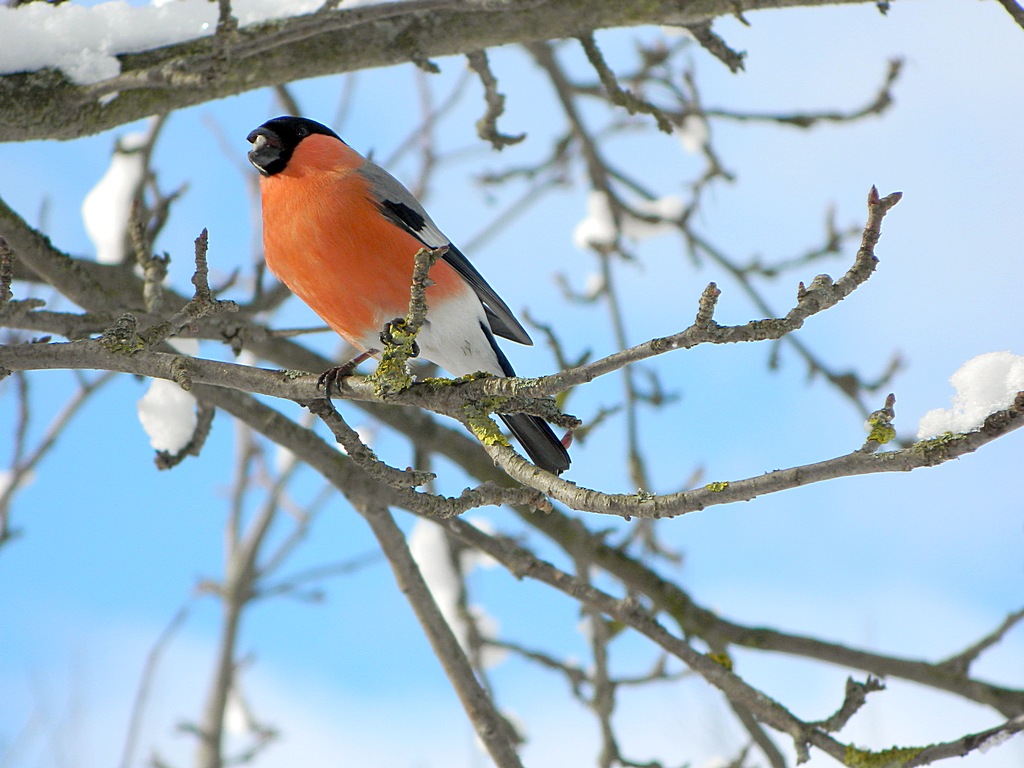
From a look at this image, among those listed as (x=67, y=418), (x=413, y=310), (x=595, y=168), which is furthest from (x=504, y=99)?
(x=67, y=418)

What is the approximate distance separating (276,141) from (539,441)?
4.60 ft

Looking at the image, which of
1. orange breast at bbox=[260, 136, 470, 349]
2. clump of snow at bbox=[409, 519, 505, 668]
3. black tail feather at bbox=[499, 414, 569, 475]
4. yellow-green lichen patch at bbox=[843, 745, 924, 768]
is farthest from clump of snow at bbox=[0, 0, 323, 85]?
yellow-green lichen patch at bbox=[843, 745, 924, 768]

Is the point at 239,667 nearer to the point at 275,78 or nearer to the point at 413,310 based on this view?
the point at 275,78

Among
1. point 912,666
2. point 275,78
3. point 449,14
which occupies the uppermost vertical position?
point 449,14

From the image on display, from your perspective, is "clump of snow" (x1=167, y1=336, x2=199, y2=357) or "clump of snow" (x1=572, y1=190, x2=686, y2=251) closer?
"clump of snow" (x1=167, y1=336, x2=199, y2=357)

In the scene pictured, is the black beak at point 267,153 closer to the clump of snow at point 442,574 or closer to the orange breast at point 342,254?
the orange breast at point 342,254

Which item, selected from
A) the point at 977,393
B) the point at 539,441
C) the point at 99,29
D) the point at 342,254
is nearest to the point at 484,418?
the point at 539,441

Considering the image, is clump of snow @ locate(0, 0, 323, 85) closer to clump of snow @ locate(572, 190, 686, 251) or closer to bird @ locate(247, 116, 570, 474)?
bird @ locate(247, 116, 570, 474)

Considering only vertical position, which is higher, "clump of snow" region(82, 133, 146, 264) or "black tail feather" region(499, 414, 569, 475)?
"clump of snow" region(82, 133, 146, 264)

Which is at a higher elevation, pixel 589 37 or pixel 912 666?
pixel 589 37

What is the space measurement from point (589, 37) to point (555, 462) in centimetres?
145

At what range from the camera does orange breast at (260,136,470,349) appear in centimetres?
266

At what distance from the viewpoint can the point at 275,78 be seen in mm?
2820

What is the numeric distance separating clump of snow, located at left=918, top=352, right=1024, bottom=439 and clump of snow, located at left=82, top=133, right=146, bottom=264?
10.9 ft
